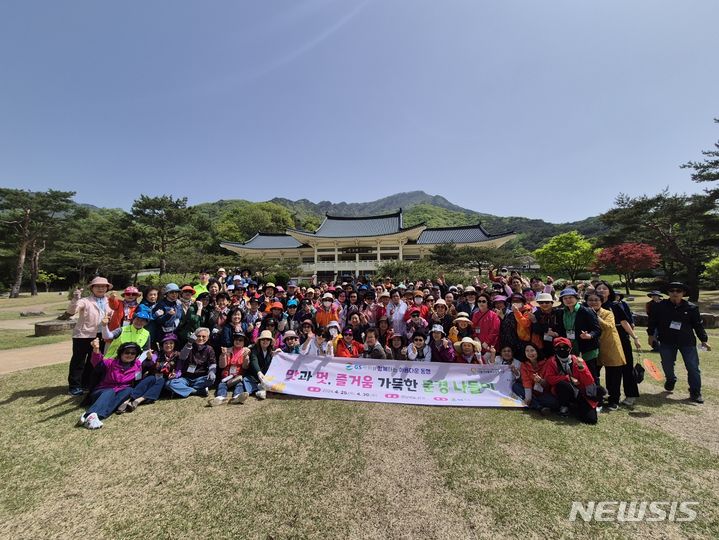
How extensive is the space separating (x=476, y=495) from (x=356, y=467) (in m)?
1.11

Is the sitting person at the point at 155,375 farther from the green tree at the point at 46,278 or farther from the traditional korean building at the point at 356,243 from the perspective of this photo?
the green tree at the point at 46,278

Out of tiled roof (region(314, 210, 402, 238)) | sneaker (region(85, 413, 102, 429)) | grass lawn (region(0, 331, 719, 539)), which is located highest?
tiled roof (region(314, 210, 402, 238))

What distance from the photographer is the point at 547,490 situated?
269 centimetres

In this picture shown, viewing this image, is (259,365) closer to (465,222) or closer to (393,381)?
(393,381)

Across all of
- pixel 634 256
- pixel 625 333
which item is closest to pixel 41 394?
pixel 625 333

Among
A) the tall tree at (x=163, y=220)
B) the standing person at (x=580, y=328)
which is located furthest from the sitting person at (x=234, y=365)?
the tall tree at (x=163, y=220)

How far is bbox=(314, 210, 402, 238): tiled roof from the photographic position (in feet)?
108

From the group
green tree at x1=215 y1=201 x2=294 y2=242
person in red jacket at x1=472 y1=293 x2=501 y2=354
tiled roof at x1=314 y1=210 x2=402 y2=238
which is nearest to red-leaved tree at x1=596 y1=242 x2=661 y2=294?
tiled roof at x1=314 y1=210 x2=402 y2=238

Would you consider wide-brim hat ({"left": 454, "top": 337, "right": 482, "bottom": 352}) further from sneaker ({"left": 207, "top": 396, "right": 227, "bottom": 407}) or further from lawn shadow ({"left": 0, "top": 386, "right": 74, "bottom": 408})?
lawn shadow ({"left": 0, "top": 386, "right": 74, "bottom": 408})

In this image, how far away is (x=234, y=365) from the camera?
16.3ft

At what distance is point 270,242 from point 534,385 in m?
34.2

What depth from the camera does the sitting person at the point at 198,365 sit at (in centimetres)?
485

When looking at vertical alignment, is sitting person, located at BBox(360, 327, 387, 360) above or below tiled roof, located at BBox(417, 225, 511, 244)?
below

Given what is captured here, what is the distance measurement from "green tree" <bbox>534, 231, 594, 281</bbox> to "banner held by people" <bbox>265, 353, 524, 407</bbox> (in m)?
38.2
